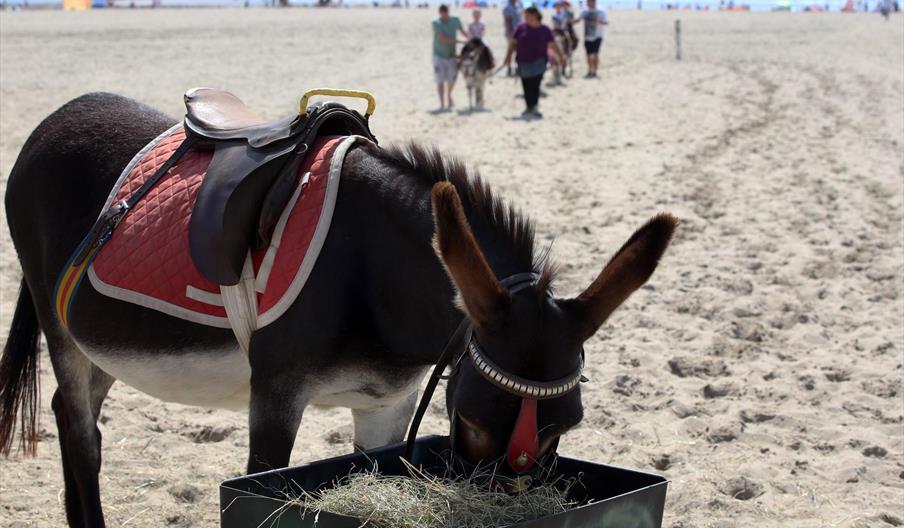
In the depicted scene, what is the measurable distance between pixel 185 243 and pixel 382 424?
3.24 feet

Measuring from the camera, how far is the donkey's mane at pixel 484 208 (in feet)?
9.45

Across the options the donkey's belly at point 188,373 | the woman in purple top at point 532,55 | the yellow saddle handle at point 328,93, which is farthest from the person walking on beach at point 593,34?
the donkey's belly at point 188,373

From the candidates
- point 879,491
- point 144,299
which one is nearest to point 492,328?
point 144,299

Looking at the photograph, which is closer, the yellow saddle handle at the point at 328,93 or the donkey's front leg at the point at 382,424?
the yellow saddle handle at the point at 328,93

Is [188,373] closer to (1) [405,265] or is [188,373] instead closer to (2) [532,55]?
(1) [405,265]

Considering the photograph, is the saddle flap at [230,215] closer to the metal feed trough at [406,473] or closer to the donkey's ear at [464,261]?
the metal feed trough at [406,473]

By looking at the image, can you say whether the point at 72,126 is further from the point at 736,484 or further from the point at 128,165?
the point at 736,484

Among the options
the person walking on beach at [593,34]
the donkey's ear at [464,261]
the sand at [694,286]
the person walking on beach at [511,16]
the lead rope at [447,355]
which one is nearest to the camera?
the donkey's ear at [464,261]

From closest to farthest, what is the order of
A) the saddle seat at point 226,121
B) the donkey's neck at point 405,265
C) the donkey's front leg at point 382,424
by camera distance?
the donkey's neck at point 405,265, the saddle seat at point 226,121, the donkey's front leg at point 382,424

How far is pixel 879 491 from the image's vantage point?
174 inches

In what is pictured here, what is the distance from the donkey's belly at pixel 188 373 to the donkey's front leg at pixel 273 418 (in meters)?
0.27

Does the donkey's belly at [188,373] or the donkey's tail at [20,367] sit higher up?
the donkey's belly at [188,373]

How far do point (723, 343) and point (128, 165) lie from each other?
4082 millimetres

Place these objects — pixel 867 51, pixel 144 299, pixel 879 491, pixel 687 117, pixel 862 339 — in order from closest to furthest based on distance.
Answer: pixel 144 299 → pixel 879 491 → pixel 862 339 → pixel 687 117 → pixel 867 51
